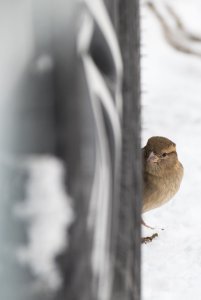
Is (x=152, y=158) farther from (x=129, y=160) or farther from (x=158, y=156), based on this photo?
(x=129, y=160)

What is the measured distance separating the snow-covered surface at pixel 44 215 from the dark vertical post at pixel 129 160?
0.84 ft

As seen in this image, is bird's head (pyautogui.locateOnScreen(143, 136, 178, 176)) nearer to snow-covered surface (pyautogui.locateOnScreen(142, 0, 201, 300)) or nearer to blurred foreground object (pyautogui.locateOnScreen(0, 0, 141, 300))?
snow-covered surface (pyautogui.locateOnScreen(142, 0, 201, 300))

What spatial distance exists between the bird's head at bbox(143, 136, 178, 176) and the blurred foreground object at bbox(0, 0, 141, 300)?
1.57m

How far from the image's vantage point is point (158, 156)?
10.2 feet

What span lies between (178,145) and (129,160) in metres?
2.32

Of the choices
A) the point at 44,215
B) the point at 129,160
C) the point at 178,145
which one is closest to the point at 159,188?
the point at 178,145

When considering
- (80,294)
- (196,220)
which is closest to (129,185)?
(80,294)

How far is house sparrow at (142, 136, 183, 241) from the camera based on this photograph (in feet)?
10.0

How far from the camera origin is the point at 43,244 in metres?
1.38

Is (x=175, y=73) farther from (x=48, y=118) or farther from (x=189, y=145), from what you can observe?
(x=48, y=118)

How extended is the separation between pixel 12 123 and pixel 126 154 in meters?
0.38

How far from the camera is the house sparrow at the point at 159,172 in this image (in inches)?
120

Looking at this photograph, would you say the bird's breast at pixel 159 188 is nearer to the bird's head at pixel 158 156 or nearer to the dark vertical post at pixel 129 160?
the bird's head at pixel 158 156

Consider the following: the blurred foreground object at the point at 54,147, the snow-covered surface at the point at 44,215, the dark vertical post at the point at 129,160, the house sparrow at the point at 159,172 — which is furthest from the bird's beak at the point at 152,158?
the snow-covered surface at the point at 44,215
